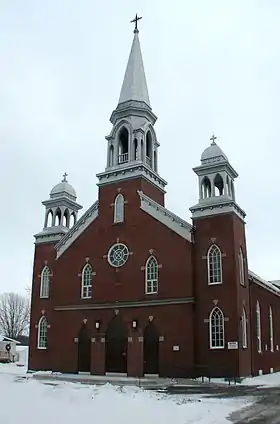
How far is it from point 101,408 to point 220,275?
711 inches

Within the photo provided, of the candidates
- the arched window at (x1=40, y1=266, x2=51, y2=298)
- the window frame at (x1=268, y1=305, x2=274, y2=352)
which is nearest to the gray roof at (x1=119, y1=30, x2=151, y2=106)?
the arched window at (x1=40, y1=266, x2=51, y2=298)

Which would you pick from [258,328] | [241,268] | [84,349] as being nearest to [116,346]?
[84,349]

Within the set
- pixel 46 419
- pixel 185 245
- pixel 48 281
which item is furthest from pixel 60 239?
pixel 46 419

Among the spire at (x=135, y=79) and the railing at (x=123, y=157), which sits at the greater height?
the spire at (x=135, y=79)

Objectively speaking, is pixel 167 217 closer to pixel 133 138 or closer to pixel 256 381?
pixel 133 138

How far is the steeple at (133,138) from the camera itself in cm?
3578

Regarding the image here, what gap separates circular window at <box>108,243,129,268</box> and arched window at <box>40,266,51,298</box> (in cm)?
699

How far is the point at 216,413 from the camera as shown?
1452cm

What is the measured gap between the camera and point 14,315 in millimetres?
107312

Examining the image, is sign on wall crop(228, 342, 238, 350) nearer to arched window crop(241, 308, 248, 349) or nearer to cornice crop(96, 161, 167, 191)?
arched window crop(241, 308, 248, 349)

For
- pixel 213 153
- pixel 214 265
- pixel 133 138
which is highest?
pixel 133 138

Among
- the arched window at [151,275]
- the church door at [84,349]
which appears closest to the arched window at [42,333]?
the church door at [84,349]

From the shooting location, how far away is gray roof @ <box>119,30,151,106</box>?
39.1 meters

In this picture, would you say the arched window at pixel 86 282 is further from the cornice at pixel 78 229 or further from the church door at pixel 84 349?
the cornice at pixel 78 229
